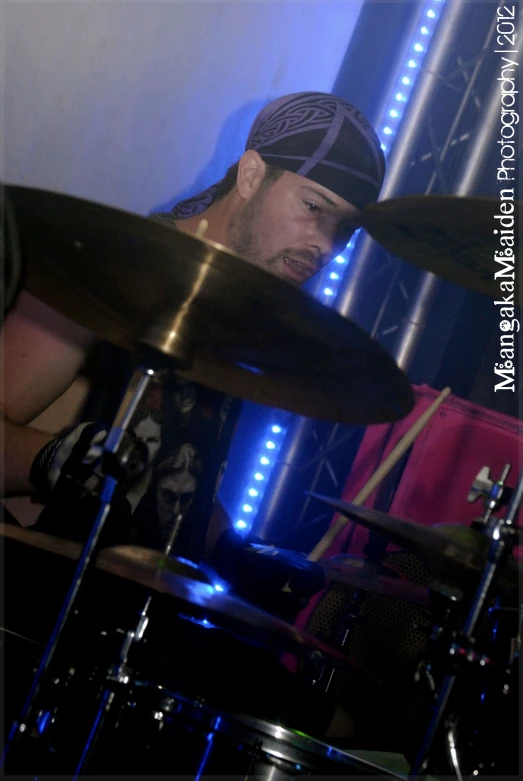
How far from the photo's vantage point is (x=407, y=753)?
76.8 inches

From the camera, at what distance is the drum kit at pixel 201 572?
3.04 feet

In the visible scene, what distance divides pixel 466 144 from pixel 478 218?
1.59 metres

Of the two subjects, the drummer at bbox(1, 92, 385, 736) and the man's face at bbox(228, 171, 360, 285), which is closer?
the drummer at bbox(1, 92, 385, 736)

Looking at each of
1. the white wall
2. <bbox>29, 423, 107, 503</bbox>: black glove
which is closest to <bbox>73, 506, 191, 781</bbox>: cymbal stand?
<bbox>29, 423, 107, 503</bbox>: black glove

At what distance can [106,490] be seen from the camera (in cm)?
100

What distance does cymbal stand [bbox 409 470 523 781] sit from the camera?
3.29 feet

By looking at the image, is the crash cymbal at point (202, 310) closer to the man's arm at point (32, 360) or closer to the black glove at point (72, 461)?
the black glove at point (72, 461)

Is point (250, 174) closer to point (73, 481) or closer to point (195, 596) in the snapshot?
point (73, 481)

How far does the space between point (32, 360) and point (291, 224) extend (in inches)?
31.9

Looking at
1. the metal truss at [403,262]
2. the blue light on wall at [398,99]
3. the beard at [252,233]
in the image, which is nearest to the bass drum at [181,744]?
the beard at [252,233]

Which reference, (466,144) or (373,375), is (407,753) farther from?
(466,144)

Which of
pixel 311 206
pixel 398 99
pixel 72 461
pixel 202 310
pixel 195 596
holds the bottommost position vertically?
pixel 195 596

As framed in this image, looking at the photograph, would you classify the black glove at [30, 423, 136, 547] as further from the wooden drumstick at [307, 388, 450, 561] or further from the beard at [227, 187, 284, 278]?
the beard at [227, 187, 284, 278]

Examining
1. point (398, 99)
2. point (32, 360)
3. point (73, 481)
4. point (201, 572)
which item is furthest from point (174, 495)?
point (398, 99)
